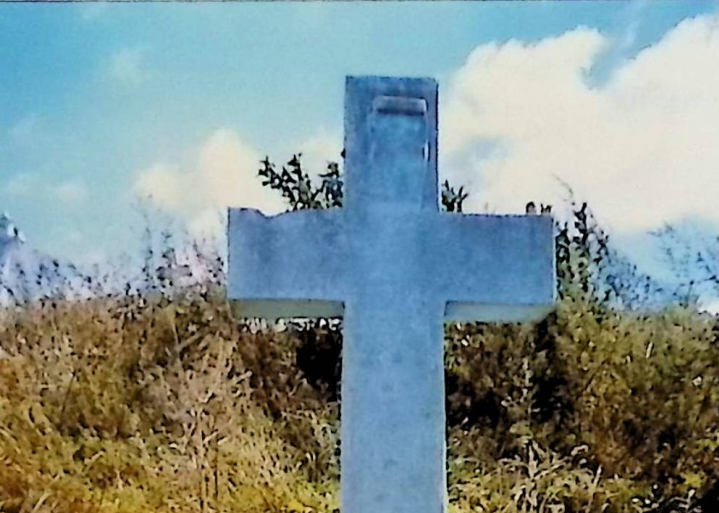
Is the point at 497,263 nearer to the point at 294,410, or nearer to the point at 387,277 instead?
the point at 387,277

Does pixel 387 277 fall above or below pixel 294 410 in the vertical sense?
above

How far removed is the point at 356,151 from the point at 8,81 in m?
1.53

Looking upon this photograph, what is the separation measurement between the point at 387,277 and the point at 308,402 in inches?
57.2

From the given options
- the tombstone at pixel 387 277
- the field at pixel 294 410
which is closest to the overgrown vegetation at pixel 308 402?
the field at pixel 294 410

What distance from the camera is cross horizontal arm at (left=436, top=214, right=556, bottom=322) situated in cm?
143

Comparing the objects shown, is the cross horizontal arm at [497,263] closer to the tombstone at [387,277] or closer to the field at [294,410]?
the tombstone at [387,277]

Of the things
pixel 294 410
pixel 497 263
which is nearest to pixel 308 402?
pixel 294 410

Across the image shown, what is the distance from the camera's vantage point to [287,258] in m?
1.39

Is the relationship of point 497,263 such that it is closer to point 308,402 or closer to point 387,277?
point 387,277

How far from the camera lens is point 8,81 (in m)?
2.62

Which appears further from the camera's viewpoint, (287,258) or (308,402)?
(308,402)

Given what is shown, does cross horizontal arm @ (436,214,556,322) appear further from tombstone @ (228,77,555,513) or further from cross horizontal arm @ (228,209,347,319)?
cross horizontal arm @ (228,209,347,319)

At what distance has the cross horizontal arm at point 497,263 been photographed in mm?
1429

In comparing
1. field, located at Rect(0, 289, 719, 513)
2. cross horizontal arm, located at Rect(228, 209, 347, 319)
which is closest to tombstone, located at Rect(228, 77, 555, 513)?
cross horizontal arm, located at Rect(228, 209, 347, 319)
